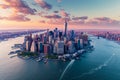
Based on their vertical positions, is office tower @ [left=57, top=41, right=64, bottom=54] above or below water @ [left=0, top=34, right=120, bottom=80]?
above

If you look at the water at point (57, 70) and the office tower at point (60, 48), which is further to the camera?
the office tower at point (60, 48)

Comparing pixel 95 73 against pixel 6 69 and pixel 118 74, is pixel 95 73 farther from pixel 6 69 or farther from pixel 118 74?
pixel 6 69

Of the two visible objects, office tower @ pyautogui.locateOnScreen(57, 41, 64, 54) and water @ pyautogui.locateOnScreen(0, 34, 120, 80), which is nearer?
water @ pyautogui.locateOnScreen(0, 34, 120, 80)

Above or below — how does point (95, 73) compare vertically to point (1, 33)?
below

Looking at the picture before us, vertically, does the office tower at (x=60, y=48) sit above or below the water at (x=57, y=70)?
above

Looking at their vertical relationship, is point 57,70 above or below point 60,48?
below

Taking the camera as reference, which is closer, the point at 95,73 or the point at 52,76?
the point at 52,76

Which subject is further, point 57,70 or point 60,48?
point 60,48

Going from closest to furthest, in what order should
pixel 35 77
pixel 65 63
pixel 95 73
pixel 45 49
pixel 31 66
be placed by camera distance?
pixel 35 77 → pixel 95 73 → pixel 31 66 → pixel 65 63 → pixel 45 49

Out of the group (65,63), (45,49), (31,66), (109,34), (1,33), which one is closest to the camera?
(31,66)

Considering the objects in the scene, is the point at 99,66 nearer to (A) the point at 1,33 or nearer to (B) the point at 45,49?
(B) the point at 45,49

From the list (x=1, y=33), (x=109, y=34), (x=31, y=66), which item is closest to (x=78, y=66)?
(x=31, y=66)
